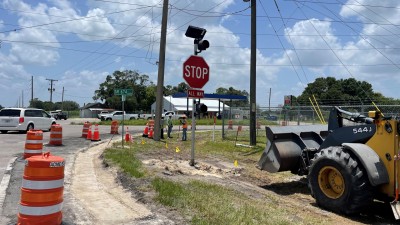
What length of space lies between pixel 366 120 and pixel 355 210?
1.78m

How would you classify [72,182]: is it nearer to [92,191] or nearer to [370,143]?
[92,191]

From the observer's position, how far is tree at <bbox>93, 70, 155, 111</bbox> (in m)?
116

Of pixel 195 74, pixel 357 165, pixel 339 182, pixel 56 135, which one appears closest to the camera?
pixel 357 165

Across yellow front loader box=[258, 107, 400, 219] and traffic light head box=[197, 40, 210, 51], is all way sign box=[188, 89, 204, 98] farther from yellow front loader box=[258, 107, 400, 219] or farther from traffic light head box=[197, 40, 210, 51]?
yellow front loader box=[258, 107, 400, 219]

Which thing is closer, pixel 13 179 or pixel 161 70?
pixel 13 179

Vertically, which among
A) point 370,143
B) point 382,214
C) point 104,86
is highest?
point 104,86

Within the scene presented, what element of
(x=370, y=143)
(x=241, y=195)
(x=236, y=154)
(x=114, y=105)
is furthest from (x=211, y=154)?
(x=114, y=105)

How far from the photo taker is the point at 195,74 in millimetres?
11797

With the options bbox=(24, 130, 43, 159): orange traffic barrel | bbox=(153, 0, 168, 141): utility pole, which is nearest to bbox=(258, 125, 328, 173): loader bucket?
bbox=(24, 130, 43, 159): orange traffic barrel

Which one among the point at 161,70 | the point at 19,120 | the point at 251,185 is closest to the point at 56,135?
the point at 161,70

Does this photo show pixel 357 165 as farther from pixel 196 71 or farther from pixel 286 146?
pixel 196 71

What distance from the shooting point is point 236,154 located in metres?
16.7

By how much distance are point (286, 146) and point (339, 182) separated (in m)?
2.20

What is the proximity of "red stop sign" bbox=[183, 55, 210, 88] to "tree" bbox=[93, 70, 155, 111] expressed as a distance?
103 meters
